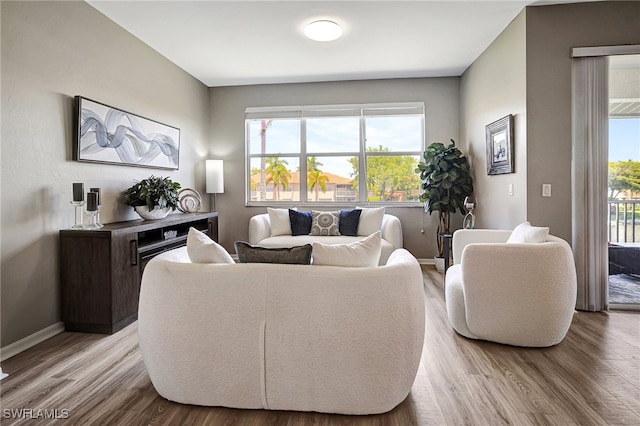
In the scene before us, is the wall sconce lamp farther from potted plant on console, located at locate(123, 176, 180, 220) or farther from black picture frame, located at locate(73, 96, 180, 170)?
potted plant on console, located at locate(123, 176, 180, 220)

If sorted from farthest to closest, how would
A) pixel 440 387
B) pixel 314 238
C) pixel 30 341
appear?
pixel 314 238
pixel 30 341
pixel 440 387

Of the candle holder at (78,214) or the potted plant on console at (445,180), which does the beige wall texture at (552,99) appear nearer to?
the potted plant on console at (445,180)

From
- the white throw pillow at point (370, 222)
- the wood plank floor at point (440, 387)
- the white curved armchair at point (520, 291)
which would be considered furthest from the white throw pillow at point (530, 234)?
the white throw pillow at point (370, 222)

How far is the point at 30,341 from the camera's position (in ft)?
8.07

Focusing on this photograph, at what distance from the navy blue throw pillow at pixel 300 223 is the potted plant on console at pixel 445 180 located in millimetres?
1584

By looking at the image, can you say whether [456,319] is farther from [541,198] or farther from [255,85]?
[255,85]

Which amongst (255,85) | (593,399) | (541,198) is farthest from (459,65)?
(593,399)

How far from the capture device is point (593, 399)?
1.76m

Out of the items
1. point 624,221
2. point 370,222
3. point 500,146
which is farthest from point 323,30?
point 624,221

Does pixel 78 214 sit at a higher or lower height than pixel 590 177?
lower

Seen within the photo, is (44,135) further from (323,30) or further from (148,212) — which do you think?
(323,30)

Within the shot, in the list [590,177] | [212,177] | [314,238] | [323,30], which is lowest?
[314,238]

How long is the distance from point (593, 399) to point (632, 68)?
302 centimetres

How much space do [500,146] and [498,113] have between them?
0.38 metres
